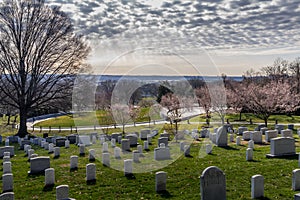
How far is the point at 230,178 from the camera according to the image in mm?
11320

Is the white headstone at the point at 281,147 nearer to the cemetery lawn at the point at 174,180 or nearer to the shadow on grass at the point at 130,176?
the cemetery lawn at the point at 174,180

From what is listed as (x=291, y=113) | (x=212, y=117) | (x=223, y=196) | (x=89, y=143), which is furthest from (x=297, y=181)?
(x=291, y=113)

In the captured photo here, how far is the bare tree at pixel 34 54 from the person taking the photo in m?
28.2

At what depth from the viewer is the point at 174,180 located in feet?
36.9

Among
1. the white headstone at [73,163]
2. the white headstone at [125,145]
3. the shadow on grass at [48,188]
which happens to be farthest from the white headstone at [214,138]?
the shadow on grass at [48,188]

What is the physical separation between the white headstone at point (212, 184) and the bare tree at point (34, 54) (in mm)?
23961

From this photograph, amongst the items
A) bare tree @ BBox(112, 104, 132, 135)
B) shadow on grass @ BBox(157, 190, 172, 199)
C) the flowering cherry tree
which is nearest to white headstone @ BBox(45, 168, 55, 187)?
shadow on grass @ BBox(157, 190, 172, 199)

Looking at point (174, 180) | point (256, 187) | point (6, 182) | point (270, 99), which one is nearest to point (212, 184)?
point (256, 187)

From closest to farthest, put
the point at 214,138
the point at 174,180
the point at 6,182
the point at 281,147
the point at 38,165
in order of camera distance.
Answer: the point at 6,182 < the point at 174,180 < the point at 38,165 < the point at 281,147 < the point at 214,138

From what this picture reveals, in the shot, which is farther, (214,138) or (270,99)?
(270,99)

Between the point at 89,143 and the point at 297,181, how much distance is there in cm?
1454

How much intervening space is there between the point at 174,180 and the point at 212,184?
311 centimetres

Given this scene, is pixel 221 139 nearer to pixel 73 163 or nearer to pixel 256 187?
pixel 73 163

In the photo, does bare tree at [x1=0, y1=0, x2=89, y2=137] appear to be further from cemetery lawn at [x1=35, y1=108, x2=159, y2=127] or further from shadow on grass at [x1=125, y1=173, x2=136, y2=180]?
shadow on grass at [x1=125, y1=173, x2=136, y2=180]
